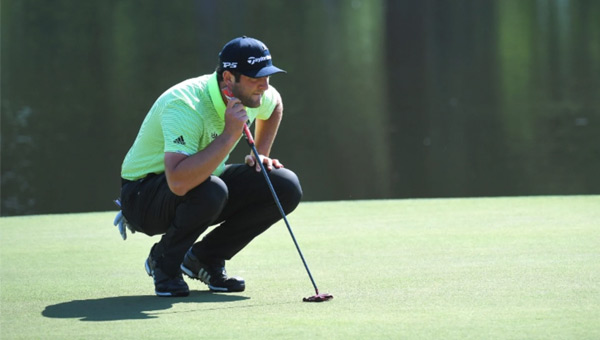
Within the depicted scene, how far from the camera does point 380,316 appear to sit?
11.4 ft

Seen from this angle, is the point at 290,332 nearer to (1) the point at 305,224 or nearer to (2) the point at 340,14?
(1) the point at 305,224

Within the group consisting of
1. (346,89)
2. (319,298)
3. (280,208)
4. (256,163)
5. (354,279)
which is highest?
(256,163)

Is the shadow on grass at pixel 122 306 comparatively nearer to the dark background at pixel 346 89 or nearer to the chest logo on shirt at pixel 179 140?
the chest logo on shirt at pixel 179 140

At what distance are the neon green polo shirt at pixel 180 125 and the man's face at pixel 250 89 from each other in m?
0.07

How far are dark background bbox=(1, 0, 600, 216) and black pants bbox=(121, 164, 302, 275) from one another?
3.42 metres

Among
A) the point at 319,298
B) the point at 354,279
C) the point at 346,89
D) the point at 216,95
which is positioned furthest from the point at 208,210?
the point at 346,89

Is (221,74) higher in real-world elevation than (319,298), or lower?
higher

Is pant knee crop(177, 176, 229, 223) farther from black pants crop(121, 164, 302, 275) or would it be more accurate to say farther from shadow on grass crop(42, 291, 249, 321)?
shadow on grass crop(42, 291, 249, 321)

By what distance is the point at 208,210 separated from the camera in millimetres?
3949

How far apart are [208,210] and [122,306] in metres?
0.42

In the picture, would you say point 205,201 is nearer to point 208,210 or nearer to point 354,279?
point 208,210

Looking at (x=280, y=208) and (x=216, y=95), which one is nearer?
(x=216, y=95)

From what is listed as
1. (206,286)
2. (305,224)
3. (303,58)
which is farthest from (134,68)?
(206,286)

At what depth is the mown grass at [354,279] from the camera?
3352mm
